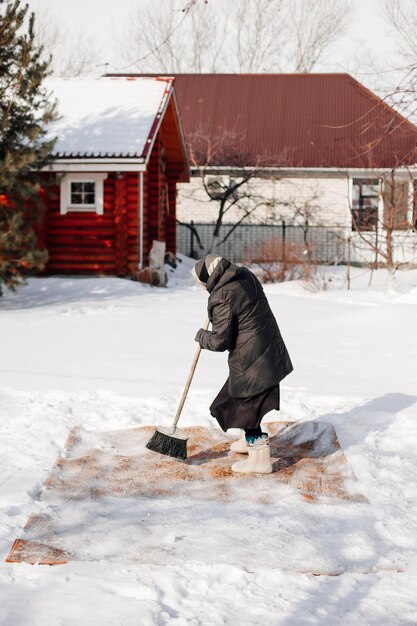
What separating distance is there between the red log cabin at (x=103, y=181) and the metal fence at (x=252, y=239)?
827cm

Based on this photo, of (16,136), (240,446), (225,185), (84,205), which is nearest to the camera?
(240,446)

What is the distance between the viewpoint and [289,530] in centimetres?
486

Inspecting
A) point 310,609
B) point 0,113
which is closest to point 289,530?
point 310,609

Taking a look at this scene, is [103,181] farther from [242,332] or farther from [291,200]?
[242,332]

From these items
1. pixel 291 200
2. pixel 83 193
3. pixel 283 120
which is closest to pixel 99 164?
pixel 83 193

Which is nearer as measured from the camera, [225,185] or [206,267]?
[206,267]

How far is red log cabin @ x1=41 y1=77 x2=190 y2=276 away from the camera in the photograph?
1770cm

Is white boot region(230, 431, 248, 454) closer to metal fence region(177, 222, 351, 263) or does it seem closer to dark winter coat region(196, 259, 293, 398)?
dark winter coat region(196, 259, 293, 398)

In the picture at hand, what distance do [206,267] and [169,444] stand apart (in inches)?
50.8

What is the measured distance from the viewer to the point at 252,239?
2853 centimetres

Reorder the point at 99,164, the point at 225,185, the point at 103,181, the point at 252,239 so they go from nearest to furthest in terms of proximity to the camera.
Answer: the point at 99,164 < the point at 103,181 < the point at 252,239 < the point at 225,185

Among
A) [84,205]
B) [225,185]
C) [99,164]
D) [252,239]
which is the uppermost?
[225,185]

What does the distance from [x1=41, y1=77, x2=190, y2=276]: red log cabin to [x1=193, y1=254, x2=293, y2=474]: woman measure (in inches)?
475

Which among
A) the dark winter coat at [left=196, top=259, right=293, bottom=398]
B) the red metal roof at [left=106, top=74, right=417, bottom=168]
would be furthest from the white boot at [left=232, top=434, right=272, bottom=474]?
the red metal roof at [left=106, top=74, right=417, bottom=168]
